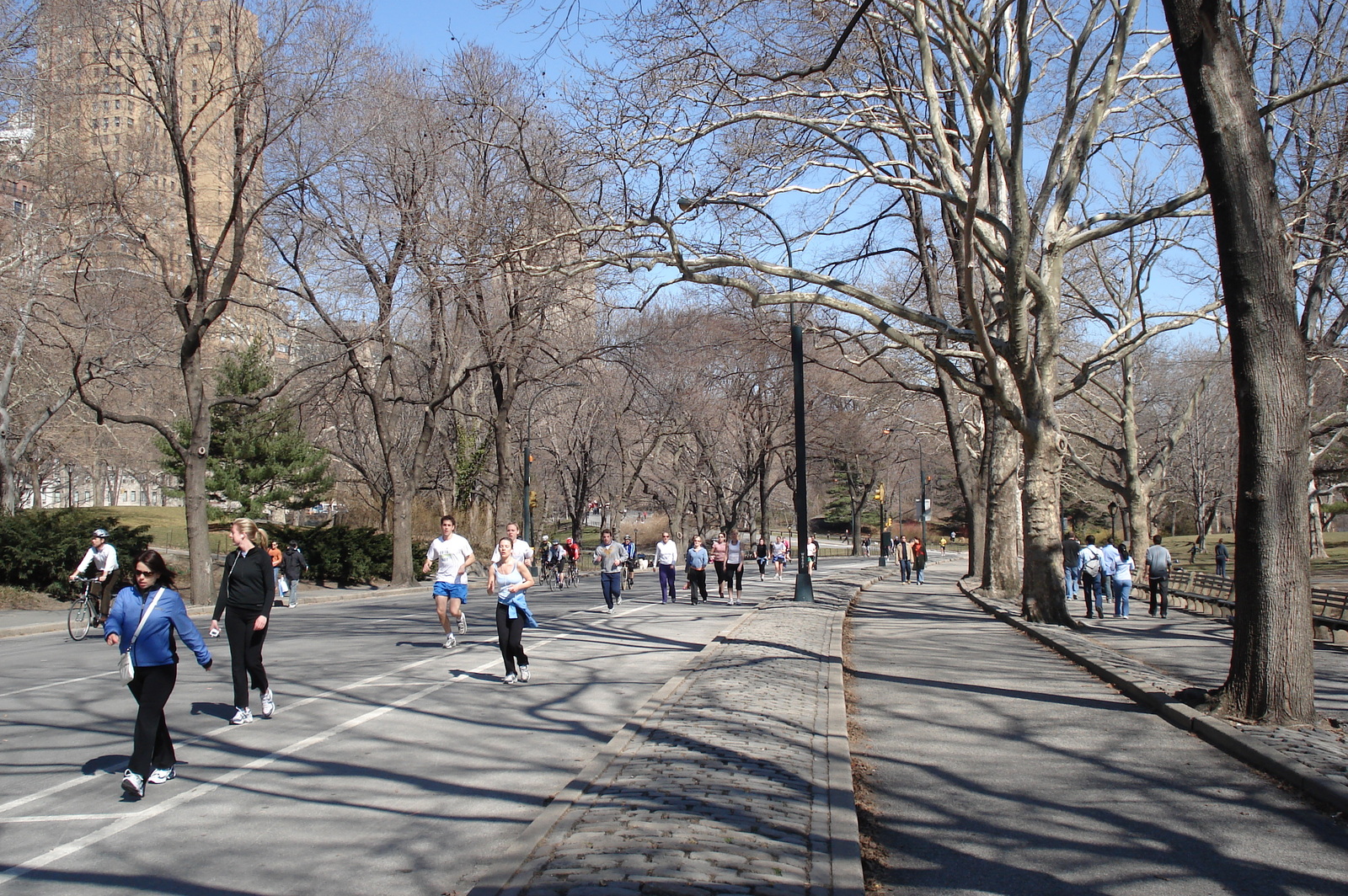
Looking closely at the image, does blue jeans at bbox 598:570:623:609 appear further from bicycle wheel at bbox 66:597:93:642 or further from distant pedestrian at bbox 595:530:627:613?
bicycle wheel at bbox 66:597:93:642

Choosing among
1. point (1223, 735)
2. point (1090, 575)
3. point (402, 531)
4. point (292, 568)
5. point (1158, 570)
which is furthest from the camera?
point (402, 531)

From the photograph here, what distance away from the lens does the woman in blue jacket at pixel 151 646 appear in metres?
6.84

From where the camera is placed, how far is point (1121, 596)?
73.4 feet

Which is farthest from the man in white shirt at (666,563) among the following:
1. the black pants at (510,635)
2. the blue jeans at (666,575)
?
the black pants at (510,635)

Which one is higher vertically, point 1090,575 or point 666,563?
point 666,563

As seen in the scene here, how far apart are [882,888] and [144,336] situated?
26.8 metres

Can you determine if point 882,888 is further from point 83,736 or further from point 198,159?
point 198,159

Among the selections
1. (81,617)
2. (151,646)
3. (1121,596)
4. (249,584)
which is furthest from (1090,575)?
(151,646)

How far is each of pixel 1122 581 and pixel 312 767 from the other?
62.0ft

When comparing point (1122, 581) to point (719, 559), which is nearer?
point (1122, 581)

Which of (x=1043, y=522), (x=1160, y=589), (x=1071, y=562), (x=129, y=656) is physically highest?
(x=1043, y=522)

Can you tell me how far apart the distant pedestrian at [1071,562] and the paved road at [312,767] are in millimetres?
14646

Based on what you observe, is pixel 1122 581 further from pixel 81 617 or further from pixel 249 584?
pixel 81 617

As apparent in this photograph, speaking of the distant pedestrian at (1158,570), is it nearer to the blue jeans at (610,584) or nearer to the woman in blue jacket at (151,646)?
the blue jeans at (610,584)
